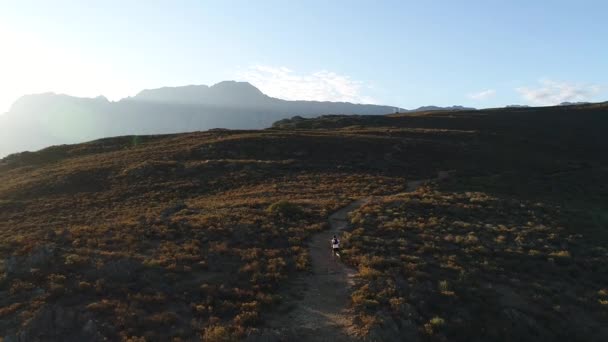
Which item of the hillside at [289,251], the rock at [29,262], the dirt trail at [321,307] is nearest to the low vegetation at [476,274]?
the hillside at [289,251]

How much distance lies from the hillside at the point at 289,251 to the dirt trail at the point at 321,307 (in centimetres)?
17

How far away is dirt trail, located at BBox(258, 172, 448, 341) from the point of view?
14445 mm

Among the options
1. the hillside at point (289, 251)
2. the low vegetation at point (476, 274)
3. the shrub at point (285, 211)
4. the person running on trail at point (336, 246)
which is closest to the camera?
the hillside at point (289, 251)

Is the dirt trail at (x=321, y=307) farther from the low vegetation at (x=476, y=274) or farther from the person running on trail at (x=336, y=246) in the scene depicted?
the low vegetation at (x=476, y=274)

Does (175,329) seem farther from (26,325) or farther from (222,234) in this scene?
(222,234)

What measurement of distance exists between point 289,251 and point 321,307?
21.1ft

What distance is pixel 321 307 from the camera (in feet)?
53.9

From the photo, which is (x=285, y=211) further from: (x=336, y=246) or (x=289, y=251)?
(x=336, y=246)

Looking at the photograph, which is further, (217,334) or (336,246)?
(336,246)

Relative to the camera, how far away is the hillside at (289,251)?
49.9ft

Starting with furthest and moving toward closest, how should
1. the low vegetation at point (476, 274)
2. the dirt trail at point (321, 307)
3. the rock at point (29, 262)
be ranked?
the rock at point (29, 262), the low vegetation at point (476, 274), the dirt trail at point (321, 307)

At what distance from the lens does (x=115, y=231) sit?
85.4 ft

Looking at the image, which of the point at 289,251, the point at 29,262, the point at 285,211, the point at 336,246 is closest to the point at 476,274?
the point at 336,246

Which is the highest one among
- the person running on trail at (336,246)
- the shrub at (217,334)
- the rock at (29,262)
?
the rock at (29,262)
